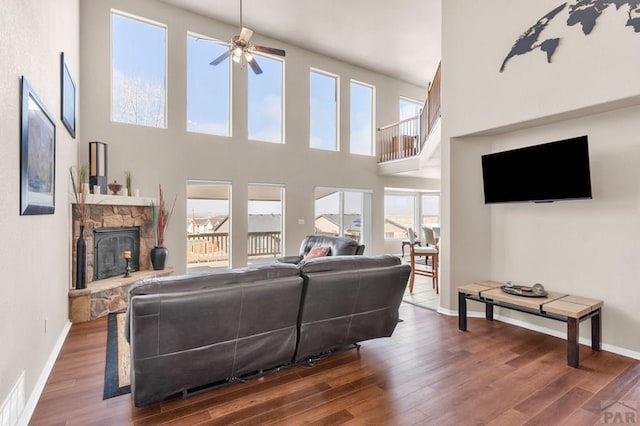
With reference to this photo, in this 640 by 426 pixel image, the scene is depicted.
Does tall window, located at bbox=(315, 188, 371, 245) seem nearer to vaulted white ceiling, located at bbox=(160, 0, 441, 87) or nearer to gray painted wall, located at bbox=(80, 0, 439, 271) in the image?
gray painted wall, located at bbox=(80, 0, 439, 271)

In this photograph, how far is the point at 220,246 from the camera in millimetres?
6621

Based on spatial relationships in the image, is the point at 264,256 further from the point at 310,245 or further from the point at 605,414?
the point at 605,414

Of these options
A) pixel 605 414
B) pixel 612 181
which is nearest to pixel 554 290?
pixel 612 181

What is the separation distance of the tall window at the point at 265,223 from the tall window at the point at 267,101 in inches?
42.9

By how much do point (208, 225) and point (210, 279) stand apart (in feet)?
14.7

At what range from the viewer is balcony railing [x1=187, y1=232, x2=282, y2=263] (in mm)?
6340

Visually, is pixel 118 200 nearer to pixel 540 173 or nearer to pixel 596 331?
pixel 540 173

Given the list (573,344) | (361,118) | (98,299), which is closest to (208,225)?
(98,299)

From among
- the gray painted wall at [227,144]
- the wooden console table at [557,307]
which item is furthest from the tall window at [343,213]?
the wooden console table at [557,307]

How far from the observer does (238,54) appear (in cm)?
428

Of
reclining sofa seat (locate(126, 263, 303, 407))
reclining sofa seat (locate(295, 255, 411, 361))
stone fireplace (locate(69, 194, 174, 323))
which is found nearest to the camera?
reclining sofa seat (locate(126, 263, 303, 407))

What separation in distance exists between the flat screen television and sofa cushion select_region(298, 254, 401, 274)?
173 centimetres

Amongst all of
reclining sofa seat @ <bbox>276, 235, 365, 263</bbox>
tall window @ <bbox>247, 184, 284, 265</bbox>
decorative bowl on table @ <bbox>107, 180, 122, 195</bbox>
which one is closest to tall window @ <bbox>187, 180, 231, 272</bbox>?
tall window @ <bbox>247, 184, 284, 265</bbox>

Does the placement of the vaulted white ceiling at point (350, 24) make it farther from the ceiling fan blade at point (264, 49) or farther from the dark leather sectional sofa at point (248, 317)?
the dark leather sectional sofa at point (248, 317)
